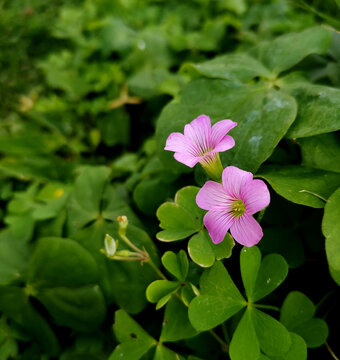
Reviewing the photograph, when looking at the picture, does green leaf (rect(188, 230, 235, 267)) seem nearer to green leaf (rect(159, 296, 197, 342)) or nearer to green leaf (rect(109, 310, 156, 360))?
green leaf (rect(159, 296, 197, 342))

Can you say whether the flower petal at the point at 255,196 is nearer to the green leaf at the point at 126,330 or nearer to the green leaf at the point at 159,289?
the green leaf at the point at 159,289

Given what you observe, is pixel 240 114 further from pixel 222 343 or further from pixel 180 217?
pixel 222 343

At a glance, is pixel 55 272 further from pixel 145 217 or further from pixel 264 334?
pixel 264 334

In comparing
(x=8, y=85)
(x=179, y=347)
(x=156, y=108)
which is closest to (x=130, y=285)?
(x=179, y=347)

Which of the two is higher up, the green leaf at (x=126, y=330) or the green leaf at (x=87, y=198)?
the green leaf at (x=87, y=198)

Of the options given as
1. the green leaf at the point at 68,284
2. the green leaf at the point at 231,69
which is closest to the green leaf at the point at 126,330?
the green leaf at the point at 68,284

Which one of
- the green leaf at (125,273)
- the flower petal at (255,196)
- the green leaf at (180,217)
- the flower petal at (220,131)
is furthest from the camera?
the green leaf at (125,273)

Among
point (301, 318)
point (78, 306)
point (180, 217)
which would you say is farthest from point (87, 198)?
point (301, 318)
